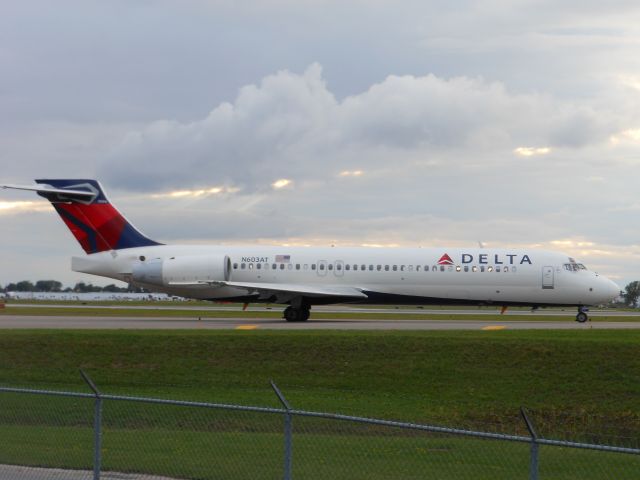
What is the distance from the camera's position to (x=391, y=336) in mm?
27984

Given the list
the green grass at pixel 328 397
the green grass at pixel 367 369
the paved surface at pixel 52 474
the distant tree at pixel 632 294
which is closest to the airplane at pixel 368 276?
the green grass at pixel 328 397

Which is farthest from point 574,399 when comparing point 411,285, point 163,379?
point 411,285

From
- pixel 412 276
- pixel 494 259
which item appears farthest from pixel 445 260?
pixel 494 259

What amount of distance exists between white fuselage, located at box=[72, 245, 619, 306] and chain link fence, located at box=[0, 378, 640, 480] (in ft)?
83.6

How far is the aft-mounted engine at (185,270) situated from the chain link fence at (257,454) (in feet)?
84.3

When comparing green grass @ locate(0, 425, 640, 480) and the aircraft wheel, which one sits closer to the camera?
green grass @ locate(0, 425, 640, 480)

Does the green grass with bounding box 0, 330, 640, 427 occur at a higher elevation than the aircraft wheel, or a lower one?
lower

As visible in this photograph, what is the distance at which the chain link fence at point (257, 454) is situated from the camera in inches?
491

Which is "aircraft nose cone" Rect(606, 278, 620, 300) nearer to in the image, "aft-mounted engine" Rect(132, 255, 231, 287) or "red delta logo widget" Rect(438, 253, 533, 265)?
"red delta logo widget" Rect(438, 253, 533, 265)

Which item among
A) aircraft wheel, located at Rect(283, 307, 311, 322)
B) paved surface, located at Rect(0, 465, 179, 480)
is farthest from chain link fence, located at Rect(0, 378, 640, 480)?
aircraft wheel, located at Rect(283, 307, 311, 322)

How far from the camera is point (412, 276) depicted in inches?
1688

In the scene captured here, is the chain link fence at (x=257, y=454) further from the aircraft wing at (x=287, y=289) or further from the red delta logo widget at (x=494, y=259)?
the red delta logo widget at (x=494, y=259)

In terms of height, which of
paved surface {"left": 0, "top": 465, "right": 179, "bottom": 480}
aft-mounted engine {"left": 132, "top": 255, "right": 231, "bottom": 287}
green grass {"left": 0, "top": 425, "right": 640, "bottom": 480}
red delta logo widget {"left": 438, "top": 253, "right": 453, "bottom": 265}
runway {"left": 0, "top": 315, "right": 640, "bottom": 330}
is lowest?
paved surface {"left": 0, "top": 465, "right": 179, "bottom": 480}

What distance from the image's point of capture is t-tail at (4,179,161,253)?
4584 cm
